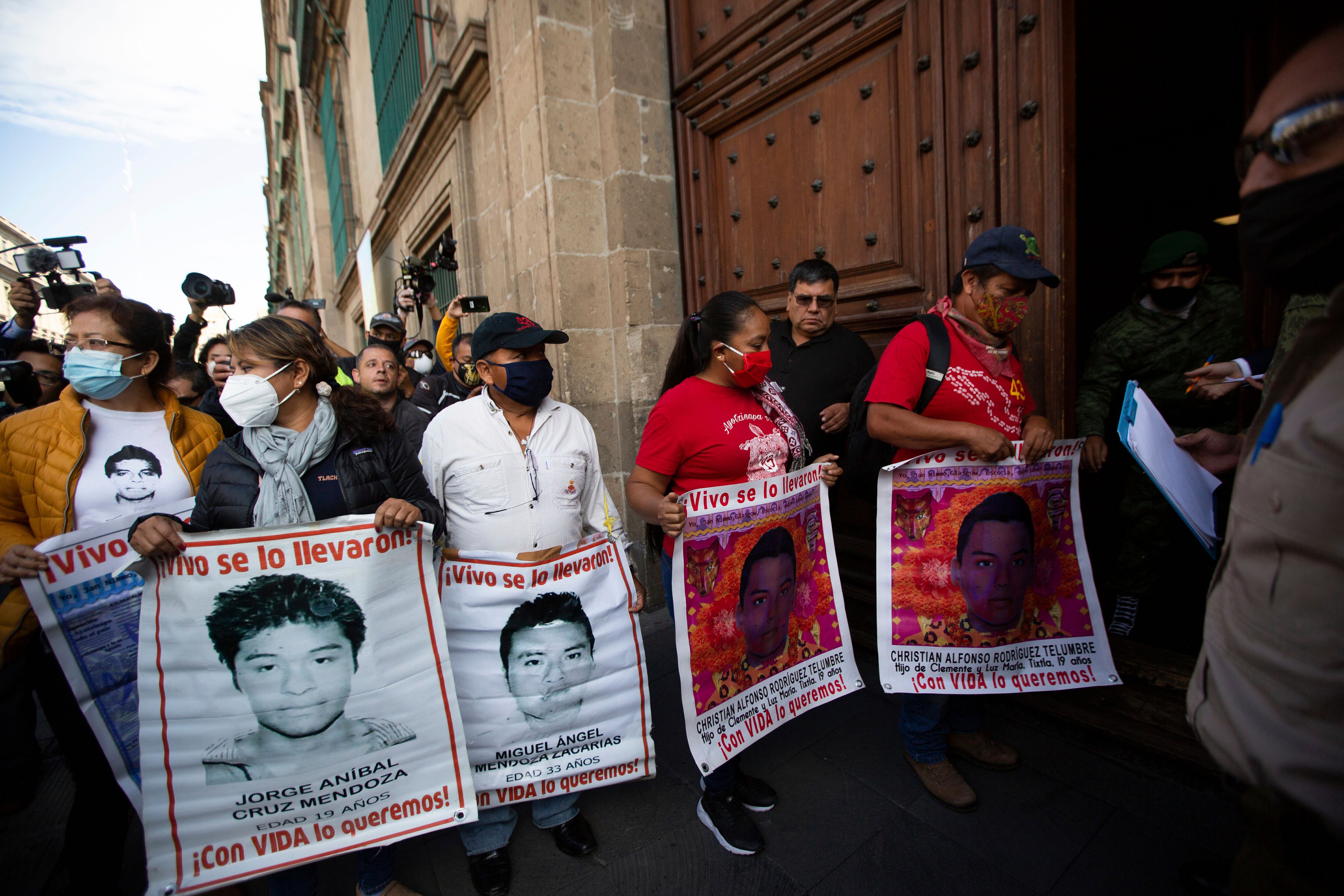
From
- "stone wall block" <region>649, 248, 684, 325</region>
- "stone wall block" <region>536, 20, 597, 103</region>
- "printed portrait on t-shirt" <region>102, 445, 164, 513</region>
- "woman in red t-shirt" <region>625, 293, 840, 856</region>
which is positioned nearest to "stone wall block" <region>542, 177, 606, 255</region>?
"stone wall block" <region>649, 248, 684, 325</region>

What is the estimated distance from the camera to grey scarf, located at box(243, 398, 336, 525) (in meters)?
1.71

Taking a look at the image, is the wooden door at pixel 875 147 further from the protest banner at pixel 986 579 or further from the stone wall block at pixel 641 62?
the protest banner at pixel 986 579

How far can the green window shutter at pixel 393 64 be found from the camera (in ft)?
21.0

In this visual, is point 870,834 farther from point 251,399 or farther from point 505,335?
point 251,399

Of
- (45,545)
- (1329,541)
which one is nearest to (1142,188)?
(1329,541)

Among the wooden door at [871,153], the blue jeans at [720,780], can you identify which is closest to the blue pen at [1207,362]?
the wooden door at [871,153]

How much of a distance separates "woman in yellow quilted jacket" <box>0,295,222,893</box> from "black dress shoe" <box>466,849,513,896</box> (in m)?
1.08

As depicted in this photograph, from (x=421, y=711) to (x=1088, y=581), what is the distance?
7.65 feet

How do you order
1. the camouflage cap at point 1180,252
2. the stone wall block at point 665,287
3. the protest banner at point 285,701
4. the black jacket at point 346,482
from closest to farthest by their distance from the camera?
the protest banner at point 285,701 → the black jacket at point 346,482 → the camouflage cap at point 1180,252 → the stone wall block at point 665,287

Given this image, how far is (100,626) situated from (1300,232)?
275 centimetres

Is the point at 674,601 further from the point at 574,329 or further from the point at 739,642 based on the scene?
the point at 574,329

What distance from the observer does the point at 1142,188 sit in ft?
11.7

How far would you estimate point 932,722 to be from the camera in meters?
2.14

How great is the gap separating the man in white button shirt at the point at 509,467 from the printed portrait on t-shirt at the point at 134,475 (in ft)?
2.67
